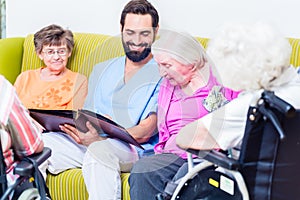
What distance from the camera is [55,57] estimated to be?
283 centimetres

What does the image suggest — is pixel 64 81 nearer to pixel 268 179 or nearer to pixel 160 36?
pixel 160 36

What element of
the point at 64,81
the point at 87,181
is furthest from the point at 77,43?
the point at 87,181

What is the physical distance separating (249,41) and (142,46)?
2.44 feet

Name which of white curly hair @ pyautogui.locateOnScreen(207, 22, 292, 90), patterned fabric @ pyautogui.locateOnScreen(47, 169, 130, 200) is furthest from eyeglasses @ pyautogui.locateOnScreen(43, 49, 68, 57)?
white curly hair @ pyautogui.locateOnScreen(207, 22, 292, 90)

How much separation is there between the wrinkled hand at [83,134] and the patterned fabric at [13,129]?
59 cm

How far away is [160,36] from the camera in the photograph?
7.66 ft

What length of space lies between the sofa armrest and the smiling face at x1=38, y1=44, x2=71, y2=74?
324mm

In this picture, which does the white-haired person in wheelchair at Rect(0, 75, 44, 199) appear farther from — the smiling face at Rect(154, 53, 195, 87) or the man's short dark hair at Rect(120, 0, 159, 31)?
the man's short dark hair at Rect(120, 0, 159, 31)

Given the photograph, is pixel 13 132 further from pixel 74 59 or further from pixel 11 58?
pixel 11 58

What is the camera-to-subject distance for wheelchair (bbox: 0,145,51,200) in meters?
1.65

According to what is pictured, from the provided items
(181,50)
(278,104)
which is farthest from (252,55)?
(181,50)

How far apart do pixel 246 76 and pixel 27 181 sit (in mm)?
826

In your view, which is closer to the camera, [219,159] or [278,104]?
[278,104]

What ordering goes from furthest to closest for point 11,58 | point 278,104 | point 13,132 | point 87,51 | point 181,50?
point 11,58
point 87,51
point 181,50
point 13,132
point 278,104
